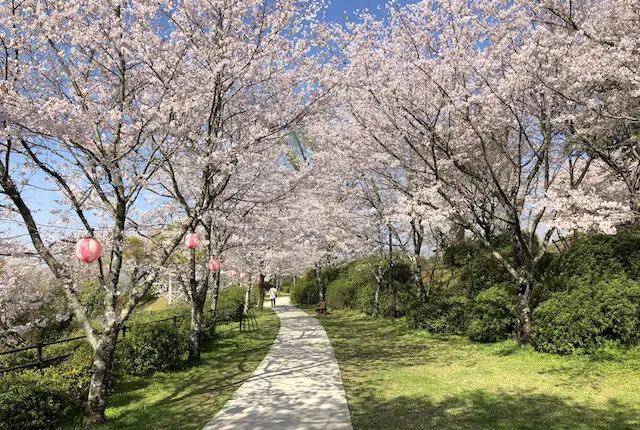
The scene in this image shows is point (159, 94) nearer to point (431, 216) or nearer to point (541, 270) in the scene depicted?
point (431, 216)

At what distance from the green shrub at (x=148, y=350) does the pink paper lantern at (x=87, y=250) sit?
4.07 meters

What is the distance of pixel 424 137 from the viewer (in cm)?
1059

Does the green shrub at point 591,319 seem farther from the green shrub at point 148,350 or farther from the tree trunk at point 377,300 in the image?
the tree trunk at point 377,300

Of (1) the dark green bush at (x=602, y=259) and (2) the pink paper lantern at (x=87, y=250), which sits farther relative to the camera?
(1) the dark green bush at (x=602, y=259)

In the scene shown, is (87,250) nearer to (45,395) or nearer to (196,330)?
(45,395)

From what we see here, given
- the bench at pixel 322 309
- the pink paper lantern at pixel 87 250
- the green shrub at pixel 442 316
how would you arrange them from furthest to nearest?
the bench at pixel 322 309
the green shrub at pixel 442 316
the pink paper lantern at pixel 87 250

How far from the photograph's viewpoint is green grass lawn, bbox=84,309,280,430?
6316 mm

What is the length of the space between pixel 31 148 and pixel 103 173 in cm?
120

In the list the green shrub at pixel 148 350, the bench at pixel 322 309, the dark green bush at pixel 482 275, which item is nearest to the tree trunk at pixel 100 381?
the green shrub at pixel 148 350

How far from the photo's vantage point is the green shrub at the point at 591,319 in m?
7.78

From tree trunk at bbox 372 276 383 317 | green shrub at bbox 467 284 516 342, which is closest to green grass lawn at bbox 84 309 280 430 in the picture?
green shrub at bbox 467 284 516 342

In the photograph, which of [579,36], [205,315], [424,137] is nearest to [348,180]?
[424,137]

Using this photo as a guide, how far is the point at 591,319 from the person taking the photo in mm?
8070

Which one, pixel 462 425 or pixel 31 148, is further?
pixel 31 148
